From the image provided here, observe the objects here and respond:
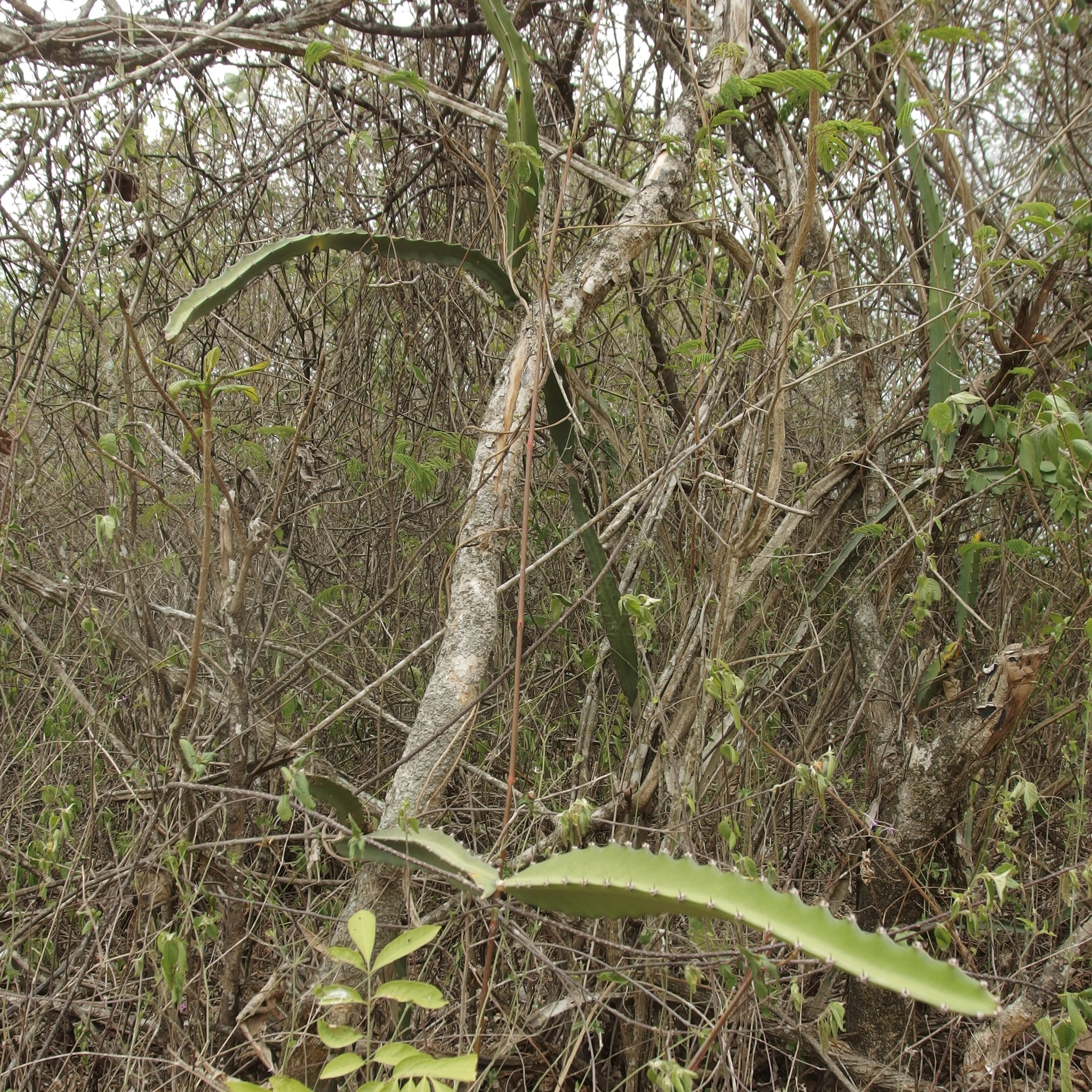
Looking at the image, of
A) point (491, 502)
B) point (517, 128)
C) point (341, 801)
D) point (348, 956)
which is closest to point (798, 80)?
point (517, 128)

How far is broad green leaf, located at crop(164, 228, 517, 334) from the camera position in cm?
149

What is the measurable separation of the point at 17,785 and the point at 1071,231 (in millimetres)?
2636

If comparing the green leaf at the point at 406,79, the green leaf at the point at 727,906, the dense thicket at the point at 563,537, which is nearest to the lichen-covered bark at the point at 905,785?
the dense thicket at the point at 563,537

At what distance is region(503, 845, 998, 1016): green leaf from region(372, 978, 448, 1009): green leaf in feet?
0.50

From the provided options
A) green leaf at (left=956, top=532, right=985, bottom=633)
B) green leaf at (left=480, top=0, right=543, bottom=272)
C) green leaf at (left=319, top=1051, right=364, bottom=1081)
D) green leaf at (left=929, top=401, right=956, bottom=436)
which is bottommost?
green leaf at (left=319, top=1051, right=364, bottom=1081)

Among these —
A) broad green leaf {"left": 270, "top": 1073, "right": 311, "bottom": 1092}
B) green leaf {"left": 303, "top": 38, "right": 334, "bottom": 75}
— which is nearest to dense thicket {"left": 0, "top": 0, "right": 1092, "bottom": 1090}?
green leaf {"left": 303, "top": 38, "right": 334, "bottom": 75}

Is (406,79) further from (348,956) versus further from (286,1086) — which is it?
(286,1086)

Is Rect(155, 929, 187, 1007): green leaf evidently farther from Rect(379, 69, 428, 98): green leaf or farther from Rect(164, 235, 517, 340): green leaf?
Rect(379, 69, 428, 98): green leaf

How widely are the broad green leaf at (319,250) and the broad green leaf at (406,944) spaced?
0.95 metres

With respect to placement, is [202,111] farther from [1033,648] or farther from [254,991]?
[1033,648]

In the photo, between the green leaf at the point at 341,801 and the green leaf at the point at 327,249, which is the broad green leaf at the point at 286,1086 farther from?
the green leaf at the point at 327,249

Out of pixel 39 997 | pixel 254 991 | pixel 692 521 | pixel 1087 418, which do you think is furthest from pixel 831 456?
pixel 39 997

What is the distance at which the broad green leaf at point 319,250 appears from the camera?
149cm

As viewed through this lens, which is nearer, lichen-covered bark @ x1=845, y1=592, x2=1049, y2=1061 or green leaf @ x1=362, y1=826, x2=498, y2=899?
green leaf @ x1=362, y1=826, x2=498, y2=899
